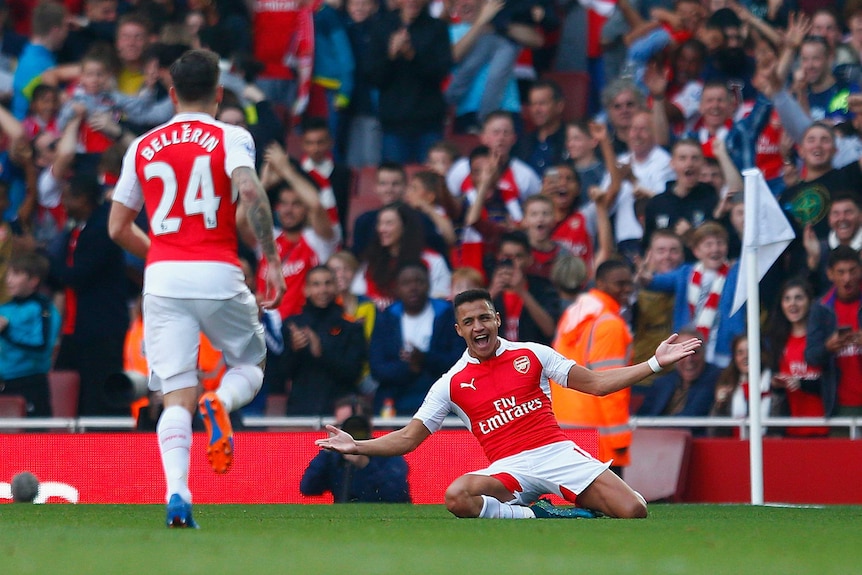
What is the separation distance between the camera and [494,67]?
16.0 m

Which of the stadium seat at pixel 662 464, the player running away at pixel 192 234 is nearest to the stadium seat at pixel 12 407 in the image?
the stadium seat at pixel 662 464

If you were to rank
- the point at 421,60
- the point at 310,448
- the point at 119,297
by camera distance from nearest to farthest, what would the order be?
the point at 310,448 → the point at 119,297 → the point at 421,60

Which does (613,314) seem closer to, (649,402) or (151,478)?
(649,402)

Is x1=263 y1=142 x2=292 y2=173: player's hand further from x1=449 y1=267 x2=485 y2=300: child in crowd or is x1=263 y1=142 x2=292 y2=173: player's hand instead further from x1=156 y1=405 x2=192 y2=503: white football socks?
x1=156 y1=405 x2=192 y2=503: white football socks

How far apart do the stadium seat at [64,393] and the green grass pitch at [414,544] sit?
418cm

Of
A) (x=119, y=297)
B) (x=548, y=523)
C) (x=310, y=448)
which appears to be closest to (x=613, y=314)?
(x=310, y=448)

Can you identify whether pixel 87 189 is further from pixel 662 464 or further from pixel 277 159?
pixel 662 464

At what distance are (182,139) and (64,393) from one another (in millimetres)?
6506

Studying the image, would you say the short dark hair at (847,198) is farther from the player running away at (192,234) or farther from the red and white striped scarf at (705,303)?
the player running away at (192,234)

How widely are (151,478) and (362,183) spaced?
567cm

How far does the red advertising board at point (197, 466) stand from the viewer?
11.4m

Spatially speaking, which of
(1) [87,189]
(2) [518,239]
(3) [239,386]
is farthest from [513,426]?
(1) [87,189]

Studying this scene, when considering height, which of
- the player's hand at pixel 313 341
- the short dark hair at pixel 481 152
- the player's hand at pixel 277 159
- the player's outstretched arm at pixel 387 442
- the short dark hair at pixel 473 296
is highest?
the short dark hair at pixel 481 152

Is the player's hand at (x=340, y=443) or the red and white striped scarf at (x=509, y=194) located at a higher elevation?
the red and white striped scarf at (x=509, y=194)
